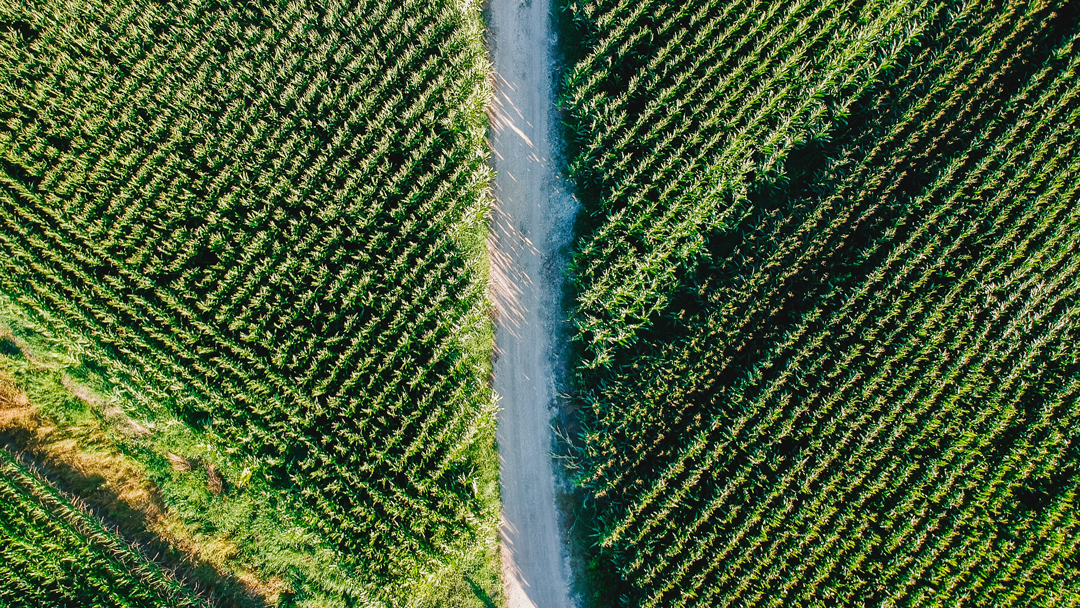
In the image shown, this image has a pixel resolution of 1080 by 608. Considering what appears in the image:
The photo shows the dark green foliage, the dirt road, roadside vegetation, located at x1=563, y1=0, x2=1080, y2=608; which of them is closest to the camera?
→ roadside vegetation, located at x1=563, y1=0, x2=1080, y2=608

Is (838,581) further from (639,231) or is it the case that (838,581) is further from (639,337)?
(639,231)

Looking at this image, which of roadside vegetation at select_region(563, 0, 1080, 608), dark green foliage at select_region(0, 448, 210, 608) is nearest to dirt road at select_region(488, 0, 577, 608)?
roadside vegetation at select_region(563, 0, 1080, 608)

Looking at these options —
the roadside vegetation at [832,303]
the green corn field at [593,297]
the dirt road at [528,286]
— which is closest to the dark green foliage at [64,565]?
the green corn field at [593,297]

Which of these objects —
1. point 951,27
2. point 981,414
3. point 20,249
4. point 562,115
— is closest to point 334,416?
point 20,249

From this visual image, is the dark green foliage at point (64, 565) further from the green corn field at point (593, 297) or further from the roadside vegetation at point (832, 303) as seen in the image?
the roadside vegetation at point (832, 303)

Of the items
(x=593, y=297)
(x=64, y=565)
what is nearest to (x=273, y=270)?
(x=593, y=297)

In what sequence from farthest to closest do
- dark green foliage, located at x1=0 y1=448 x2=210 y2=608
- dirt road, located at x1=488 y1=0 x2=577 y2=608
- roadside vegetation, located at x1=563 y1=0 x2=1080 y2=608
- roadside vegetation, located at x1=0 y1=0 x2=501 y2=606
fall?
dirt road, located at x1=488 y1=0 x2=577 y2=608 → roadside vegetation, located at x1=0 y1=0 x2=501 y2=606 → dark green foliage, located at x1=0 y1=448 x2=210 y2=608 → roadside vegetation, located at x1=563 y1=0 x2=1080 y2=608

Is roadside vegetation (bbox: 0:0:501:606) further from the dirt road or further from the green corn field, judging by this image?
the dirt road
